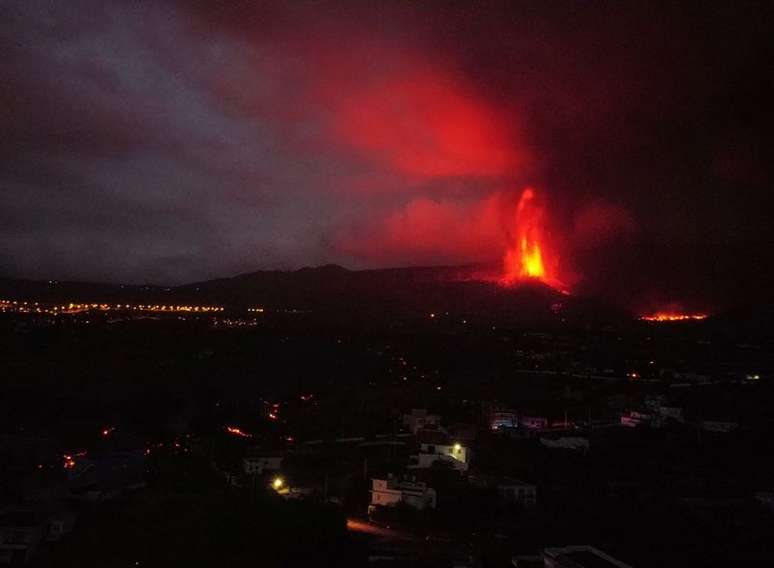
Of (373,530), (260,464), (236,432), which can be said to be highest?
(260,464)

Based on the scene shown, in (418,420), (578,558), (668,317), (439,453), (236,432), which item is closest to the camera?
(578,558)

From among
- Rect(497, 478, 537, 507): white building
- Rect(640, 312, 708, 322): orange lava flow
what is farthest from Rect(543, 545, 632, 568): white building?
Rect(640, 312, 708, 322): orange lava flow

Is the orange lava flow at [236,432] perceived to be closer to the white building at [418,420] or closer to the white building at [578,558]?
the white building at [418,420]

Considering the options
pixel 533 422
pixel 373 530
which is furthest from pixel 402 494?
pixel 533 422

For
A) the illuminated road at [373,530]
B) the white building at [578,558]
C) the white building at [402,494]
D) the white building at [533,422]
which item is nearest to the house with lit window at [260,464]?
the white building at [402,494]

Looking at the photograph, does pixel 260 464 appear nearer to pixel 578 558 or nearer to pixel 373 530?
pixel 373 530

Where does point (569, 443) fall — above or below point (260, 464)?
below
